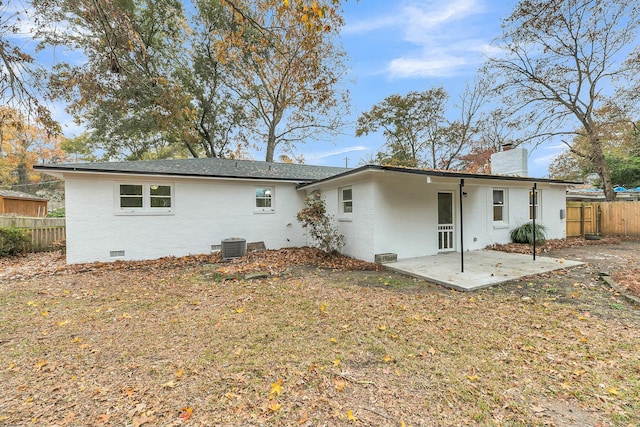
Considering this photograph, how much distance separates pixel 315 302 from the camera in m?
4.94

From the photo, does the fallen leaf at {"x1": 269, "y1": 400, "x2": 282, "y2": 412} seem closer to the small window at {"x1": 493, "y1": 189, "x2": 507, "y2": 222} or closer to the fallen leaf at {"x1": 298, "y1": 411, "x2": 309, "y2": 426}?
the fallen leaf at {"x1": 298, "y1": 411, "x2": 309, "y2": 426}

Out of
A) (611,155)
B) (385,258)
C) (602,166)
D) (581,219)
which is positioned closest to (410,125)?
(602,166)

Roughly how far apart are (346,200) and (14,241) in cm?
1168

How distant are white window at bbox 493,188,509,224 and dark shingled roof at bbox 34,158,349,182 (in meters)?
7.19

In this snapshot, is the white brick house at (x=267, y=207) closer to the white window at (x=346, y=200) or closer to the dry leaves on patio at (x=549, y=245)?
the white window at (x=346, y=200)

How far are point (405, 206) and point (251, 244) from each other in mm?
5881

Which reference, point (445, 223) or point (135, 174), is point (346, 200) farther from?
point (135, 174)

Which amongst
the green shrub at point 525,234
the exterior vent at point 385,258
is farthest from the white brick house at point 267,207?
the green shrub at point 525,234

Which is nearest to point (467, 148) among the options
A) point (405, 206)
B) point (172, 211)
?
point (405, 206)

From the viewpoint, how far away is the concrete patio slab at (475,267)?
590 cm

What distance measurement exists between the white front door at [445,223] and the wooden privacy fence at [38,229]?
588 inches

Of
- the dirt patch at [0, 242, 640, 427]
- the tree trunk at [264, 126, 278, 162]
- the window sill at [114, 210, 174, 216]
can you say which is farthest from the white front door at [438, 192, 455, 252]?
the tree trunk at [264, 126, 278, 162]

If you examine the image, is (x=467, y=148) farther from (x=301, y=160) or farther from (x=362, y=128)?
(x=301, y=160)

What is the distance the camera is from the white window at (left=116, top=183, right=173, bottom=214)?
8805mm
